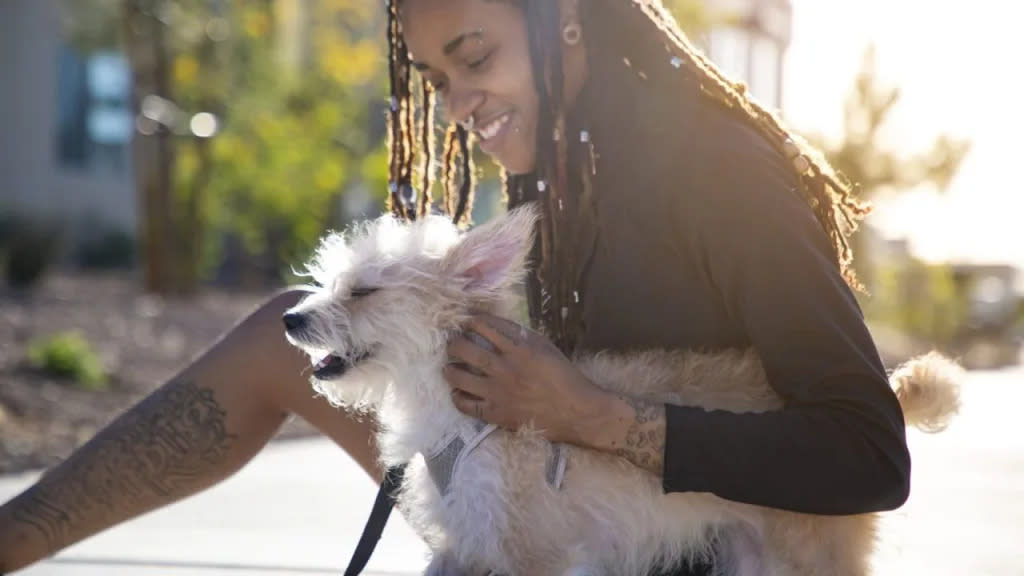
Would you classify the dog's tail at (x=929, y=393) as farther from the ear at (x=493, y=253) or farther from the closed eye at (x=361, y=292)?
the closed eye at (x=361, y=292)

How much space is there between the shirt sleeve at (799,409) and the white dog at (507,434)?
5.1 inches

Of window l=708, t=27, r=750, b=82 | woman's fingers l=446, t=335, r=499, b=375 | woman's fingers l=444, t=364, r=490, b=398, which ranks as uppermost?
window l=708, t=27, r=750, b=82

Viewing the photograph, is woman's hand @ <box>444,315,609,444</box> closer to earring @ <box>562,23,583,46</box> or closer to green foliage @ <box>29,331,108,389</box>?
earring @ <box>562,23,583,46</box>

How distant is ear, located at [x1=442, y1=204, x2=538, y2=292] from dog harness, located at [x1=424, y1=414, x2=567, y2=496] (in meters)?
0.34

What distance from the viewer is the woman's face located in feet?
11.2

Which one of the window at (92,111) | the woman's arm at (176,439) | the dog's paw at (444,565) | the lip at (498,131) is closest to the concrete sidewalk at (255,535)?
the woman's arm at (176,439)

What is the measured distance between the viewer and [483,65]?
11.3ft

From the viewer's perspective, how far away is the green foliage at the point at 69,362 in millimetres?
9836

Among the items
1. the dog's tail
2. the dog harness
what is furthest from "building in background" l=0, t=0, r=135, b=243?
the dog's tail

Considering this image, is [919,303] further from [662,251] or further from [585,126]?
[662,251]

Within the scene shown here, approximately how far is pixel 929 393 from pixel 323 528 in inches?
127

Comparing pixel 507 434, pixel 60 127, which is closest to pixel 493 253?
pixel 507 434

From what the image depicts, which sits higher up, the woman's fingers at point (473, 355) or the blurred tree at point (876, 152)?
the blurred tree at point (876, 152)

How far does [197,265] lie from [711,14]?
7675mm
